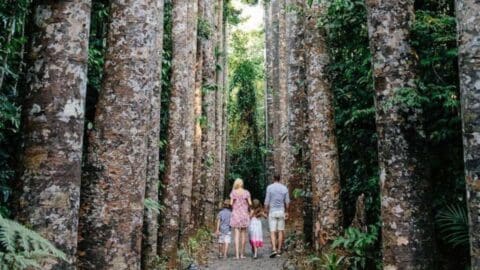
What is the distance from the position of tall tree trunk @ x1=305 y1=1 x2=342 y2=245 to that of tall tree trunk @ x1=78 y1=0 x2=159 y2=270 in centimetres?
418

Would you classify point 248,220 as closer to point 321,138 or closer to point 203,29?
point 321,138

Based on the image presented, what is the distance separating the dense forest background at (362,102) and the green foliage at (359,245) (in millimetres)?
15

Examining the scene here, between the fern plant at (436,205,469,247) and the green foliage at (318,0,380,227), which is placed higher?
the green foliage at (318,0,380,227)

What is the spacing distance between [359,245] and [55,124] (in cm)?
515

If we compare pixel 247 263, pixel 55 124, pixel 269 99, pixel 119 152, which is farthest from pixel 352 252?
pixel 269 99

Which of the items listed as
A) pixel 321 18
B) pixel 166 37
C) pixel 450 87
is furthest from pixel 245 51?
pixel 450 87

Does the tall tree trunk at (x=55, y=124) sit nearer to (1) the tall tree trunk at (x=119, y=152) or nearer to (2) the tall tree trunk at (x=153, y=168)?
(1) the tall tree trunk at (x=119, y=152)

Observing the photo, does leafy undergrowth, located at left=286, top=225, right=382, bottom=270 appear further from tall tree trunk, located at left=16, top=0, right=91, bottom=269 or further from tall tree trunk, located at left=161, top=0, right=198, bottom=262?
tall tree trunk, located at left=16, top=0, right=91, bottom=269

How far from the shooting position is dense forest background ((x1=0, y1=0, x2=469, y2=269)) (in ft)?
17.6

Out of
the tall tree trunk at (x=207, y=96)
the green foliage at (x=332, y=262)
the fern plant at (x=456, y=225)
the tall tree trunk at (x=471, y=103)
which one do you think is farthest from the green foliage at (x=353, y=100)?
the tall tree trunk at (x=207, y=96)

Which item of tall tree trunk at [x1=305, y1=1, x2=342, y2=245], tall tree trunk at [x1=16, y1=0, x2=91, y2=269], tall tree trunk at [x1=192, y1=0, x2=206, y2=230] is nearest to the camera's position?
tall tree trunk at [x1=16, y1=0, x2=91, y2=269]

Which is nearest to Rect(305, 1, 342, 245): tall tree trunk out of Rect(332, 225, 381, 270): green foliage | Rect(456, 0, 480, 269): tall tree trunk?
Rect(332, 225, 381, 270): green foliage

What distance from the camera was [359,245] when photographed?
7.18 meters

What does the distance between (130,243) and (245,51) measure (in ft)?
120
